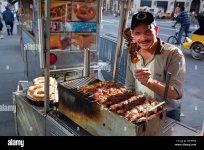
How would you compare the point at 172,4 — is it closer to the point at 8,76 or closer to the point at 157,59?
the point at 8,76

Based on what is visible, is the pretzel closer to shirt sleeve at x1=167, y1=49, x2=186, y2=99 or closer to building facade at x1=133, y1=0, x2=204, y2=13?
shirt sleeve at x1=167, y1=49, x2=186, y2=99

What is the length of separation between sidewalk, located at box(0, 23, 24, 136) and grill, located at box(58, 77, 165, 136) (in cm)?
234

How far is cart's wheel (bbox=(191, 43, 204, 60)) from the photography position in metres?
10.3

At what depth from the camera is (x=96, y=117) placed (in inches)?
79.9

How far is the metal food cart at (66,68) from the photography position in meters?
1.99

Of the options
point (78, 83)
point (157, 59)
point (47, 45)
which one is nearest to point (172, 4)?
point (157, 59)

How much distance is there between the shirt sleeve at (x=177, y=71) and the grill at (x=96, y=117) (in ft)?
1.47

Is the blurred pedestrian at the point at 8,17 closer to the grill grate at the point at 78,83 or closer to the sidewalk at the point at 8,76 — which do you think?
the sidewalk at the point at 8,76

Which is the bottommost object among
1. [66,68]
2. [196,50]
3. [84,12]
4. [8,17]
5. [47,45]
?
[196,50]

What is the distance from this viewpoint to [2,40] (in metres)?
13.6

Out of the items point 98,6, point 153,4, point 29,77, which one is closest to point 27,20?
point 29,77

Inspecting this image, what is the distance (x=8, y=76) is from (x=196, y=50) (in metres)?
7.63

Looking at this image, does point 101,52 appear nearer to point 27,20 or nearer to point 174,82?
point 27,20

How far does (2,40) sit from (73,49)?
1061 centimetres
